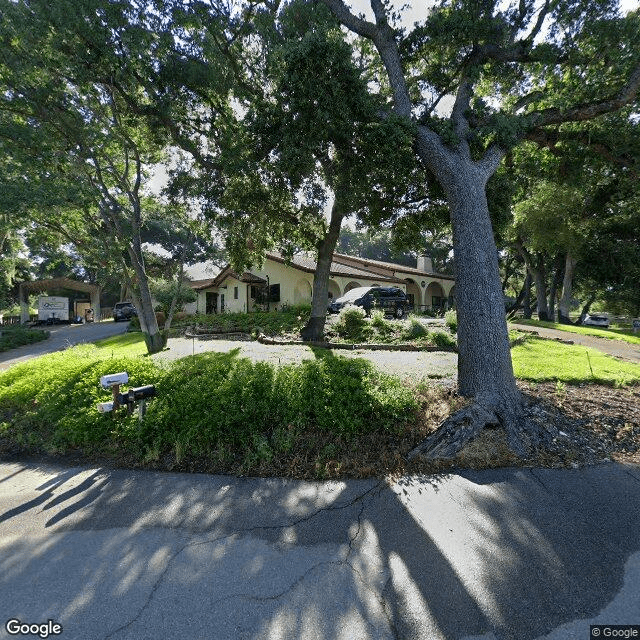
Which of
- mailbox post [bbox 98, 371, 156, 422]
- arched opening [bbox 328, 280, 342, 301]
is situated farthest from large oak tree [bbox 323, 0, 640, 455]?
arched opening [bbox 328, 280, 342, 301]

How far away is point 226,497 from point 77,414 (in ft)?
8.87

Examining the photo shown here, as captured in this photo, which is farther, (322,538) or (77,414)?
(77,414)

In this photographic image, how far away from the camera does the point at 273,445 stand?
12.8 feet

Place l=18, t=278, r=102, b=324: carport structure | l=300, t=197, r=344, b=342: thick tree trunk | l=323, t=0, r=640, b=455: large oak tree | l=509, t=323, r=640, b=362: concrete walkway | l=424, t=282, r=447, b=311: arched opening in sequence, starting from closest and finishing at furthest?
l=323, t=0, r=640, b=455: large oak tree < l=509, t=323, r=640, b=362: concrete walkway < l=300, t=197, r=344, b=342: thick tree trunk < l=18, t=278, r=102, b=324: carport structure < l=424, t=282, r=447, b=311: arched opening

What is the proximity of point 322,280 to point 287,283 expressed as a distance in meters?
11.1

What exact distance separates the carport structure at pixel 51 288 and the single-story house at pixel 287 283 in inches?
457

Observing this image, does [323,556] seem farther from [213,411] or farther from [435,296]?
[435,296]

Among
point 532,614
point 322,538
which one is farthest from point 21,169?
point 532,614

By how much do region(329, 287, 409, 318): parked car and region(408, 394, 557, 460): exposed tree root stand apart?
1343 centimetres

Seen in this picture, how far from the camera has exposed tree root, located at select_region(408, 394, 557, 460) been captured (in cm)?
388

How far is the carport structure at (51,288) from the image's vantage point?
86.5ft

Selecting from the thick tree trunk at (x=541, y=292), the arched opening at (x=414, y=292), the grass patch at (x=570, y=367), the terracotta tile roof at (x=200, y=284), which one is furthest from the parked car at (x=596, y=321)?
the terracotta tile roof at (x=200, y=284)

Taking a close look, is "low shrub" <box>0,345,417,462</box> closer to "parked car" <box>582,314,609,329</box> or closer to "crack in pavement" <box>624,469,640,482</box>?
"crack in pavement" <box>624,469,640,482</box>

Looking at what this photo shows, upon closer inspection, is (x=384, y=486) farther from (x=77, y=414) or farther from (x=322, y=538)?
(x=77, y=414)
